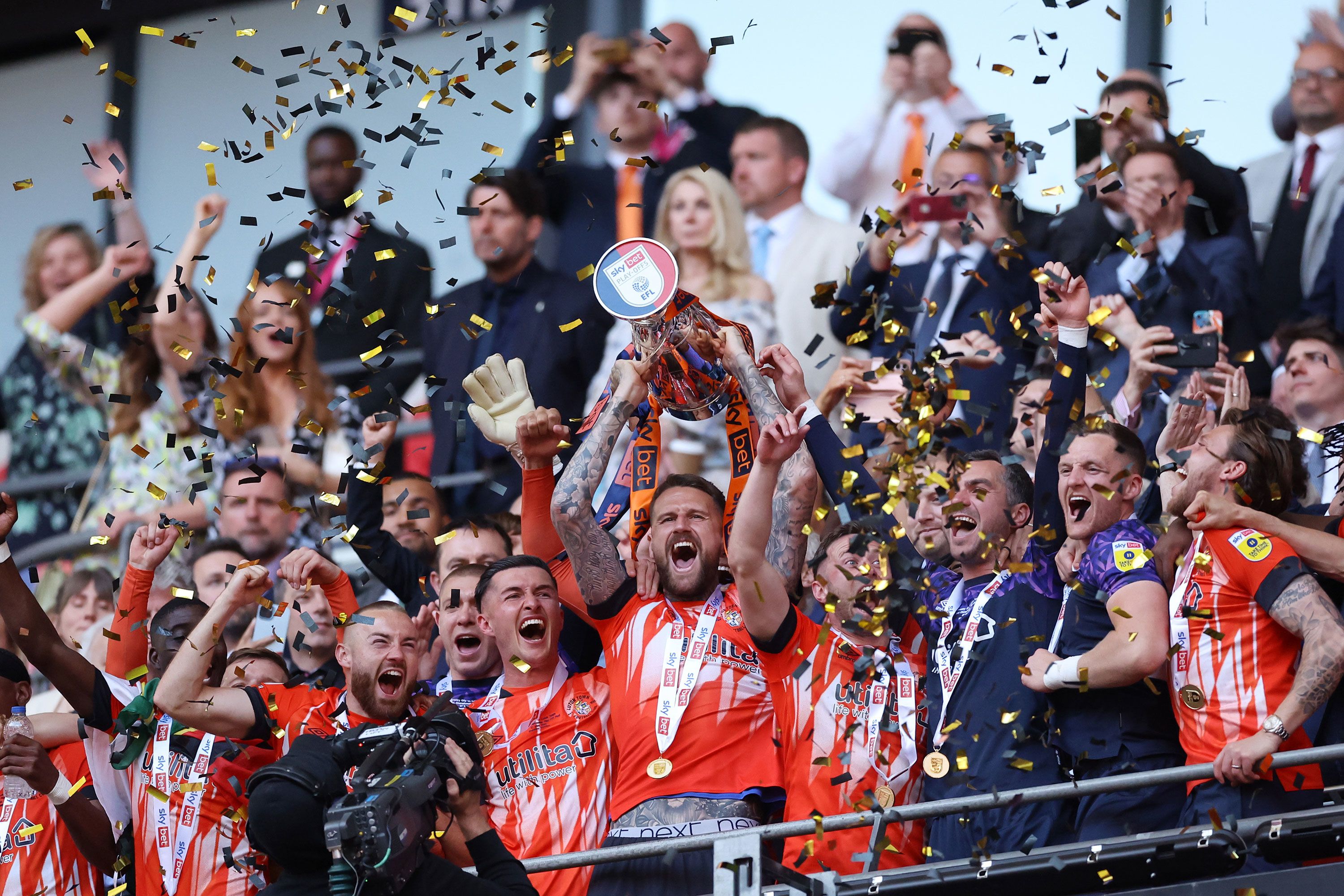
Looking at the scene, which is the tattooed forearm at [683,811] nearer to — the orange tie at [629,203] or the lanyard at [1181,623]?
the lanyard at [1181,623]

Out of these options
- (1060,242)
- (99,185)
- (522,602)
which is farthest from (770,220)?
(99,185)

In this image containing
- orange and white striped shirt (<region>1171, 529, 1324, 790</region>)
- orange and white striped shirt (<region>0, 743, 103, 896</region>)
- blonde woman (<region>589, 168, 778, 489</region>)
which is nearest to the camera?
orange and white striped shirt (<region>1171, 529, 1324, 790</region>)

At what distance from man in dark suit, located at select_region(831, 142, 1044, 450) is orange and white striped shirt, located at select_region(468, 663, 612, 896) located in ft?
7.51

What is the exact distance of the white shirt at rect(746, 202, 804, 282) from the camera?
815 cm

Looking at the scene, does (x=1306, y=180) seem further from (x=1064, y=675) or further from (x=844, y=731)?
(x=844, y=731)

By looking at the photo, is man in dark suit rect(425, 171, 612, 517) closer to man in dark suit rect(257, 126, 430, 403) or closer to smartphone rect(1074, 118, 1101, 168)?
man in dark suit rect(257, 126, 430, 403)

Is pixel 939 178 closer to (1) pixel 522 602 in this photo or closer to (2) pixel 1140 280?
(2) pixel 1140 280

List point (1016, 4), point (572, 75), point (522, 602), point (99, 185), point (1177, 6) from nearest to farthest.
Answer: point (522, 602) → point (1177, 6) → point (1016, 4) → point (572, 75) → point (99, 185)

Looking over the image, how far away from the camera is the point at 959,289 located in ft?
23.9

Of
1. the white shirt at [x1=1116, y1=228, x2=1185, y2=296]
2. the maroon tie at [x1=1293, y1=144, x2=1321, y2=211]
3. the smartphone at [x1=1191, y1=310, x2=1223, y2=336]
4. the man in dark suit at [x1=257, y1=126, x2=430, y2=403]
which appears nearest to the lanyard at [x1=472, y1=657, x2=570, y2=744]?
the smartphone at [x1=1191, y1=310, x2=1223, y2=336]

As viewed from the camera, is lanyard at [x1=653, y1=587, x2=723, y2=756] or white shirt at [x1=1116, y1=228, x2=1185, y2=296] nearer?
lanyard at [x1=653, y1=587, x2=723, y2=756]

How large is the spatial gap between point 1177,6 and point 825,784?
506 cm

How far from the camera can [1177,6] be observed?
8.24 metres

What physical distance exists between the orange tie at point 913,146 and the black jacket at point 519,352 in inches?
67.2
